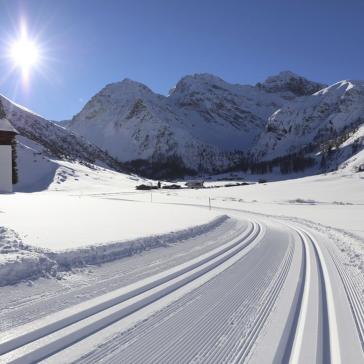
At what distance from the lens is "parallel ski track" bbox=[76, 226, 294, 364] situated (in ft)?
18.4

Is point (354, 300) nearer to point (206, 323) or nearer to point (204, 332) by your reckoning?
point (206, 323)

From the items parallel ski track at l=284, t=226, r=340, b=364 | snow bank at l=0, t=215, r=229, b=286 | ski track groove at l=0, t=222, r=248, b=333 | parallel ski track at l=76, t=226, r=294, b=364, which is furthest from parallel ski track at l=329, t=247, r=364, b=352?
snow bank at l=0, t=215, r=229, b=286

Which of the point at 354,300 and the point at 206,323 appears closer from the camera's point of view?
the point at 206,323

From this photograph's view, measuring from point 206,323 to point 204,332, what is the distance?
390 millimetres

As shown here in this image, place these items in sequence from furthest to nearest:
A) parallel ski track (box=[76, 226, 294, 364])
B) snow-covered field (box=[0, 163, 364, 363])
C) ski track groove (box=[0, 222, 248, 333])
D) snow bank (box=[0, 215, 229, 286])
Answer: snow bank (box=[0, 215, 229, 286])
ski track groove (box=[0, 222, 248, 333])
snow-covered field (box=[0, 163, 364, 363])
parallel ski track (box=[76, 226, 294, 364])

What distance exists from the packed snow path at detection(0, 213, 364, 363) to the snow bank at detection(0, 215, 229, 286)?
1653mm

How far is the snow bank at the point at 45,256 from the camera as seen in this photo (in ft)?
27.4

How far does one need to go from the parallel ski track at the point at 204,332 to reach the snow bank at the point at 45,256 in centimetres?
288

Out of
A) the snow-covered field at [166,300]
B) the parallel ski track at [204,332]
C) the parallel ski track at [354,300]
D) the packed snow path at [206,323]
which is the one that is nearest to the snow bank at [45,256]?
the snow-covered field at [166,300]

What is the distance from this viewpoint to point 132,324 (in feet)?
21.5

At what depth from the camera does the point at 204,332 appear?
6.56 m

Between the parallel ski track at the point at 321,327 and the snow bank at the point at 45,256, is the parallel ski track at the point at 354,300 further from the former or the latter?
the snow bank at the point at 45,256

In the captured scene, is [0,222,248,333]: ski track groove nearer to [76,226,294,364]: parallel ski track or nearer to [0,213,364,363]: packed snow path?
[0,213,364,363]: packed snow path

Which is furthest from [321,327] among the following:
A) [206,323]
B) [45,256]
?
[45,256]
